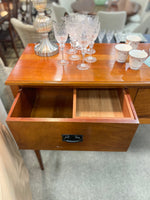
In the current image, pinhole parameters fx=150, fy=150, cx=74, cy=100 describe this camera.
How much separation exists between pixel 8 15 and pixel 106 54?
155cm

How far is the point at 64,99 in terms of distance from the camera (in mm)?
895

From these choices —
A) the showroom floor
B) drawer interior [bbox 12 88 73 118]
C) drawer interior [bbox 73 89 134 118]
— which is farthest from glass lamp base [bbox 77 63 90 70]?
the showroom floor

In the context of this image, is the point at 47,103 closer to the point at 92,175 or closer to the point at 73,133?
the point at 73,133

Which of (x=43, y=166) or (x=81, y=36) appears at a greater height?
(x=81, y=36)

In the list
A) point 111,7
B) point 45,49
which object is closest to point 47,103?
point 45,49

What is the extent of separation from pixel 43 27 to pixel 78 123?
48cm

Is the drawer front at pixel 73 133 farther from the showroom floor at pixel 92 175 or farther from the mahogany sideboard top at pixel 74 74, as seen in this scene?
the showroom floor at pixel 92 175

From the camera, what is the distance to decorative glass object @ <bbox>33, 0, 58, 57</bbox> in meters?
0.66

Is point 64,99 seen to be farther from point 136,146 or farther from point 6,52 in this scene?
point 6,52

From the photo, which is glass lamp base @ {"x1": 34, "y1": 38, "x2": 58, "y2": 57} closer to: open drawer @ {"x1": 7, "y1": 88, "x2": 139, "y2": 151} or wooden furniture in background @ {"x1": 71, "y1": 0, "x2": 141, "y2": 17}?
open drawer @ {"x1": 7, "y1": 88, "x2": 139, "y2": 151}

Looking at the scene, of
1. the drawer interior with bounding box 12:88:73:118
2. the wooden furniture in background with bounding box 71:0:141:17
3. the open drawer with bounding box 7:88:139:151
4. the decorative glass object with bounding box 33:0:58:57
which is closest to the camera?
the open drawer with bounding box 7:88:139:151

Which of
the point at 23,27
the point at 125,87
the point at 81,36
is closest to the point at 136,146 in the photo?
the point at 125,87

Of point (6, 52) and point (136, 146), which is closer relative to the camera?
point (136, 146)

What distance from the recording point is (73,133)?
1.87 feet
